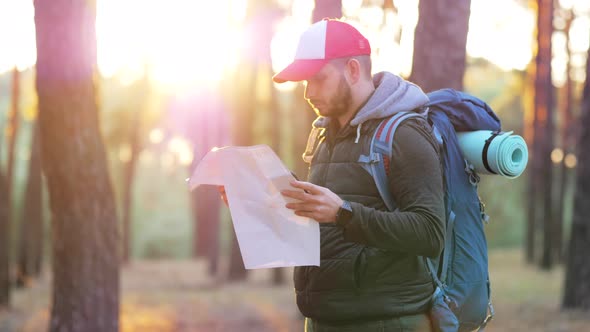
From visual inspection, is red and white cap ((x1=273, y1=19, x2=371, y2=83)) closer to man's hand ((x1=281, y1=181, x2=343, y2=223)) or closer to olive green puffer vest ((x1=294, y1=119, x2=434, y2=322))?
olive green puffer vest ((x1=294, y1=119, x2=434, y2=322))

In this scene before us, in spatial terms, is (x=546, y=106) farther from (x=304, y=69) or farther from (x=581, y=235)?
(x=304, y=69)

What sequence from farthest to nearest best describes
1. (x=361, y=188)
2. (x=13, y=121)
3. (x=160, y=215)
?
(x=160, y=215), (x=13, y=121), (x=361, y=188)

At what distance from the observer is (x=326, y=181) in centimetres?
356

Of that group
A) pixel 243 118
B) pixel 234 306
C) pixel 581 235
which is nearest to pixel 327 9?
pixel 581 235

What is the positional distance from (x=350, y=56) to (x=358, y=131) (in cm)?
30

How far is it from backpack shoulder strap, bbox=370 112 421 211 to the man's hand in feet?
0.71

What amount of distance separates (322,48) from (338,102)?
229mm

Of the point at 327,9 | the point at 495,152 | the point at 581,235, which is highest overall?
the point at 327,9

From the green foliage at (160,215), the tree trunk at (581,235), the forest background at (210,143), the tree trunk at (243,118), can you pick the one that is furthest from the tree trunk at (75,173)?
the green foliage at (160,215)

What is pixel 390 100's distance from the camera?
3.45 metres

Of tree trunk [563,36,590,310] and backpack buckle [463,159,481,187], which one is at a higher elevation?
backpack buckle [463,159,481,187]

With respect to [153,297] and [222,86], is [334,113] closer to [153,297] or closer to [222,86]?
[153,297]

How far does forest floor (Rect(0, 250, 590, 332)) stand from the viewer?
13.1 m

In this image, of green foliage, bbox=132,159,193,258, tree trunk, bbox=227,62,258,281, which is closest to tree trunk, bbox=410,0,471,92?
tree trunk, bbox=227,62,258,281
